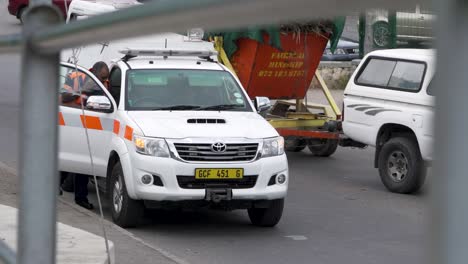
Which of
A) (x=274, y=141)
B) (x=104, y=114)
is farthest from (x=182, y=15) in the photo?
(x=104, y=114)

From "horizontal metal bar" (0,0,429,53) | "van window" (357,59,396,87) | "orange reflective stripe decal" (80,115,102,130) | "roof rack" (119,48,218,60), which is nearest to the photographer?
"horizontal metal bar" (0,0,429,53)

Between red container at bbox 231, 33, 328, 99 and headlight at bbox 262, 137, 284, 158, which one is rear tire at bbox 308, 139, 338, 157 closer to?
red container at bbox 231, 33, 328, 99

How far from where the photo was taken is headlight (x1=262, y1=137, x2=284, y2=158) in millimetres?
9773

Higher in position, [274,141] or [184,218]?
[274,141]

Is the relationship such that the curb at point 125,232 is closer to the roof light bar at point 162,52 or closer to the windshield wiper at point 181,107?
the windshield wiper at point 181,107

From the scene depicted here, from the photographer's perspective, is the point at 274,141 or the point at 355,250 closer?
the point at 355,250

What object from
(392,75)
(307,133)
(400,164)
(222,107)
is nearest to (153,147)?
(222,107)

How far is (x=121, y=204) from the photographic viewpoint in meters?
9.80

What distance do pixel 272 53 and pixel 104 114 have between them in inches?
202

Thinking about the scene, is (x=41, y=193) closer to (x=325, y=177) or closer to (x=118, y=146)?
(x=118, y=146)

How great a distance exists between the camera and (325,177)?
549 inches

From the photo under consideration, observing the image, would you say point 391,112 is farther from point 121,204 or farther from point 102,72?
point 121,204

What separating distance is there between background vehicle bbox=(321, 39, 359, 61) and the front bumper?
29.6 feet

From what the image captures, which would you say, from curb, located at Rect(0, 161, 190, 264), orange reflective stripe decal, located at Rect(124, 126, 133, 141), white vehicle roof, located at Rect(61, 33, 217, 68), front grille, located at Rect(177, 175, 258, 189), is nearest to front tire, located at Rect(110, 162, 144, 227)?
curb, located at Rect(0, 161, 190, 264)
